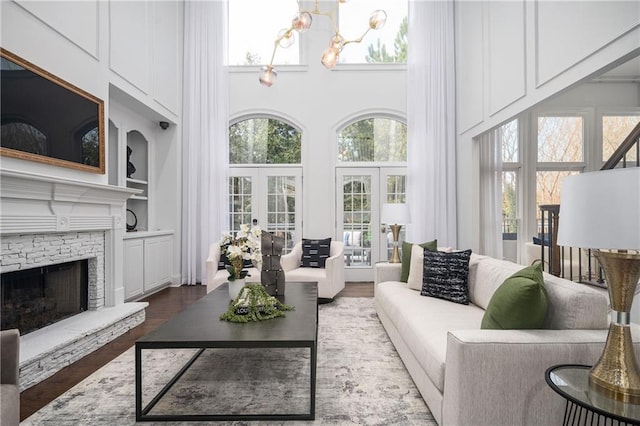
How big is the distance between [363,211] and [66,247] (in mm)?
4113

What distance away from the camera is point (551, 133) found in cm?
596

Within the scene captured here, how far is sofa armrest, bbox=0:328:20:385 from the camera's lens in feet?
4.75

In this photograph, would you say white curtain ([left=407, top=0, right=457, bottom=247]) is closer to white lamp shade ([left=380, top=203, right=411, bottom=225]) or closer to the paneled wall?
white lamp shade ([left=380, top=203, right=411, bottom=225])

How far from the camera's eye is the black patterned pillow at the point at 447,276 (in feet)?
9.28

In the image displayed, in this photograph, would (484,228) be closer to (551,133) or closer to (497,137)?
(497,137)

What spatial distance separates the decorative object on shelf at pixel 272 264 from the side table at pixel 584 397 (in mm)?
2022

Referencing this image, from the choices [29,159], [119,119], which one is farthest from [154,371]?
[119,119]

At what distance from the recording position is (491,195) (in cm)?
536

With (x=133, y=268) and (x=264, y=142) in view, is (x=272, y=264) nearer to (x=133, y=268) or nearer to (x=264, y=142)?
(x=133, y=268)

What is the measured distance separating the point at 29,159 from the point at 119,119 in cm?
211

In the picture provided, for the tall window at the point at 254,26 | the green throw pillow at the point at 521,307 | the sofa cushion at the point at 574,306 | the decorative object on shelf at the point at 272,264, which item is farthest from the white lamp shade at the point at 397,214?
the tall window at the point at 254,26

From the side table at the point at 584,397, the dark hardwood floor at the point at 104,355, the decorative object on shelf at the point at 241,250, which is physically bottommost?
the dark hardwood floor at the point at 104,355

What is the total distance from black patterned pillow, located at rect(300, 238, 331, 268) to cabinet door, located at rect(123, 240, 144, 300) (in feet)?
7.03

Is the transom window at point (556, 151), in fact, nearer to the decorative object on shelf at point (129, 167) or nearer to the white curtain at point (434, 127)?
the white curtain at point (434, 127)
